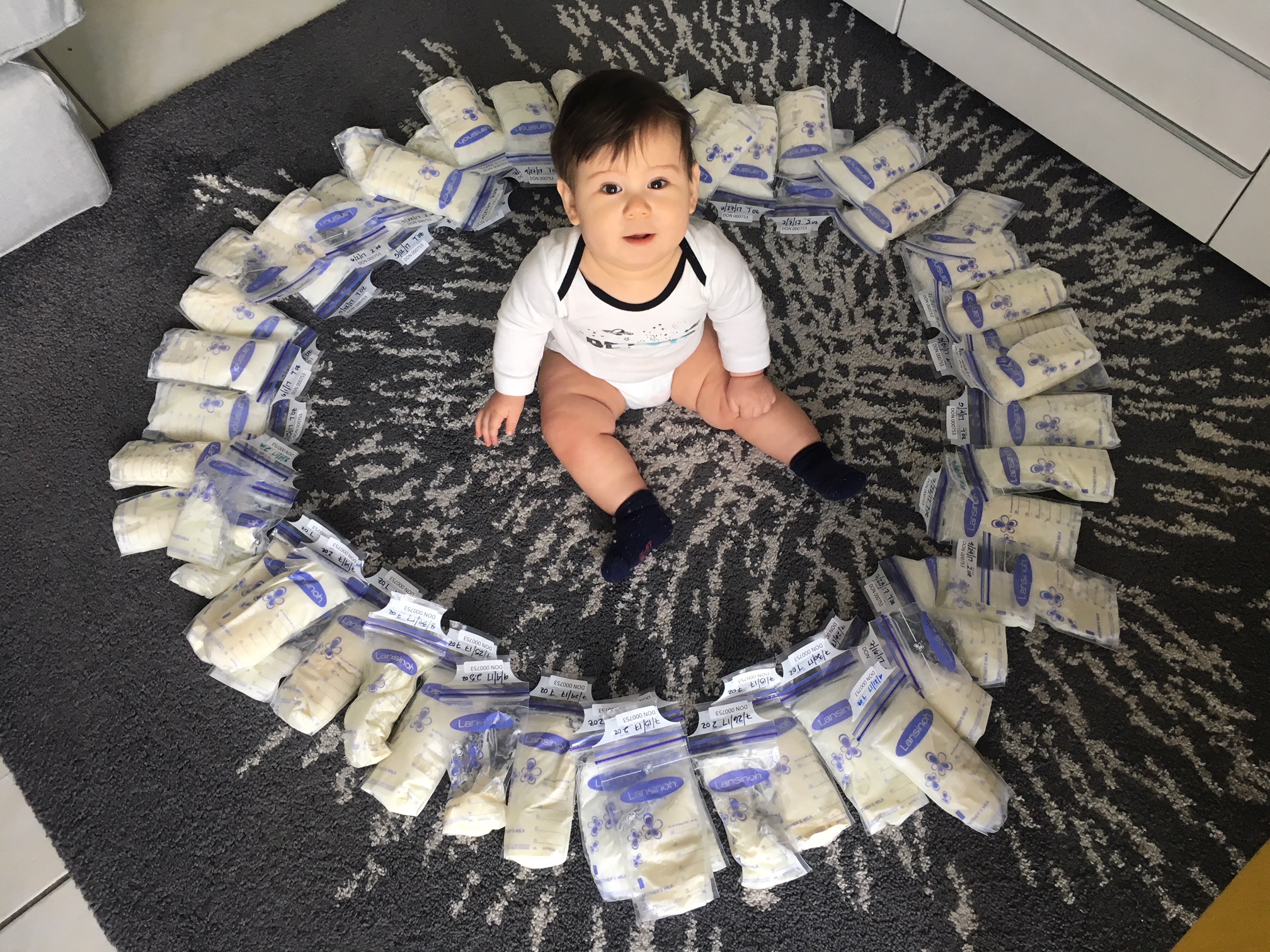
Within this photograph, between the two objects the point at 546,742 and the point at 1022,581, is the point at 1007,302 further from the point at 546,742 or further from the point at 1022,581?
the point at 546,742

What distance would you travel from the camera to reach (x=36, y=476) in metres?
1.19

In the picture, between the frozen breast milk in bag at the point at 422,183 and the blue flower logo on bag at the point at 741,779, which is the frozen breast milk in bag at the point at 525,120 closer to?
the frozen breast milk in bag at the point at 422,183

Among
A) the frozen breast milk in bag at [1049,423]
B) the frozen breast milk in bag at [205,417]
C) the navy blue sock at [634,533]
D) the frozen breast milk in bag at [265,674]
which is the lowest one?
the frozen breast milk in bag at [265,674]

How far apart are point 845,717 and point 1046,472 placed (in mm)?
390

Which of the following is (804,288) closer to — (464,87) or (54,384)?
(464,87)

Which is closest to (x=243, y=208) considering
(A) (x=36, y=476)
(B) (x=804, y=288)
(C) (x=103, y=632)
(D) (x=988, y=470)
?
(A) (x=36, y=476)

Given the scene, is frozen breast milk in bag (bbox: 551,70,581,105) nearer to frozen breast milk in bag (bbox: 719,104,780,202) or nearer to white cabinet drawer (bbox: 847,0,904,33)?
frozen breast milk in bag (bbox: 719,104,780,202)

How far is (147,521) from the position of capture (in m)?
1.11

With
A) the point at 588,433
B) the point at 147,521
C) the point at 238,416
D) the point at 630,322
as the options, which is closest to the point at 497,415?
the point at 588,433

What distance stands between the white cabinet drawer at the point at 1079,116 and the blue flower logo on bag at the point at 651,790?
3.26 ft

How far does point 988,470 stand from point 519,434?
0.59 m

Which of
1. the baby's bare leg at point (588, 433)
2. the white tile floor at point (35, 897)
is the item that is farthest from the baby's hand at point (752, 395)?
the white tile floor at point (35, 897)

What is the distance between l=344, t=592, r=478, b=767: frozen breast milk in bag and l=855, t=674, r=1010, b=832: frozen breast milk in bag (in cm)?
43

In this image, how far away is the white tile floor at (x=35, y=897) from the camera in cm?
95
